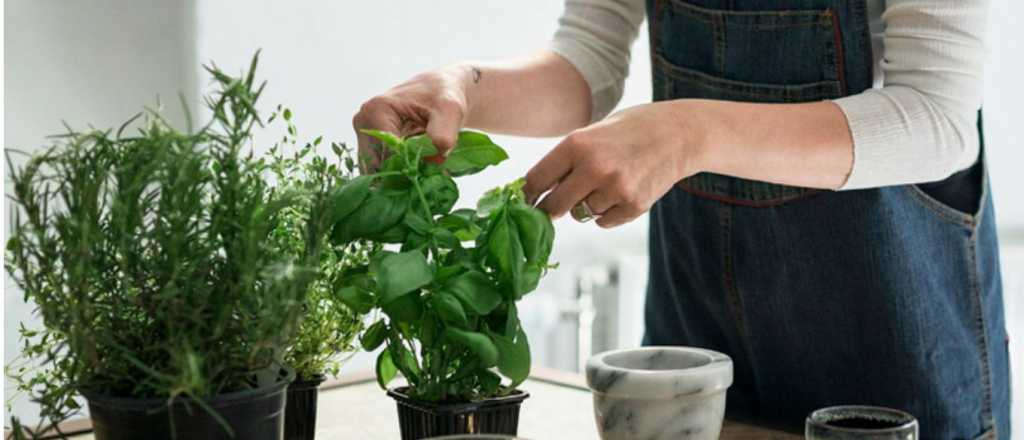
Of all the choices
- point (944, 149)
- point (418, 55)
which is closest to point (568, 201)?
point (944, 149)

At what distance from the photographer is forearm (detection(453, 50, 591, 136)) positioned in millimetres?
1340

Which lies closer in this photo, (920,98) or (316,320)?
(316,320)

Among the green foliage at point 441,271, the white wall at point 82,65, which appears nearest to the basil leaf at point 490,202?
the green foliage at point 441,271

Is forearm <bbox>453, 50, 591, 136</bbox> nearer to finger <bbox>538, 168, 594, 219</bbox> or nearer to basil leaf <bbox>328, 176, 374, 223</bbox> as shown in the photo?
finger <bbox>538, 168, 594, 219</bbox>

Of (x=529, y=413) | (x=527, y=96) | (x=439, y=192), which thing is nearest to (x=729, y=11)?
(x=527, y=96)

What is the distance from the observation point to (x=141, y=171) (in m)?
0.62

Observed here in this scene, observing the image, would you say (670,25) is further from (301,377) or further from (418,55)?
(418,55)

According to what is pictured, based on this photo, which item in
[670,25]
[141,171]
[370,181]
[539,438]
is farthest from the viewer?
[670,25]

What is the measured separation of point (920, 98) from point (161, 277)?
0.85 m

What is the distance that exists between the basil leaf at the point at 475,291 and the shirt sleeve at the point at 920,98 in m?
0.52

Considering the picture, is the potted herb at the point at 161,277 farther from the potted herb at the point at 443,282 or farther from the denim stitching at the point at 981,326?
the denim stitching at the point at 981,326

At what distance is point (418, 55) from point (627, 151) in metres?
1.38

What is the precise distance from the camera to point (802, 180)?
1.11 meters

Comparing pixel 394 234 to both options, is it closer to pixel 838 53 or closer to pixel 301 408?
pixel 301 408
